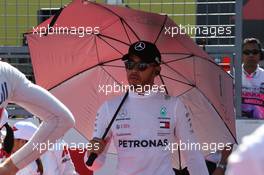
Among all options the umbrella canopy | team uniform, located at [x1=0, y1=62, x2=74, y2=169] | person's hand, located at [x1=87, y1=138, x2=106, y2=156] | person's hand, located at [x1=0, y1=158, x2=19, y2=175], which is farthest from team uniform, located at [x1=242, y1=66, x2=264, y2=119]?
person's hand, located at [x1=0, y1=158, x2=19, y2=175]

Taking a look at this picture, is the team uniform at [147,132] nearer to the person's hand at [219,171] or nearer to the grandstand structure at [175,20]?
the person's hand at [219,171]

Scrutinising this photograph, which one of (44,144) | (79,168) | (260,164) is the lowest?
(79,168)

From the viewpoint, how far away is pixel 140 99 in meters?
4.19

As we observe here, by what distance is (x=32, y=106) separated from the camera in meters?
2.91

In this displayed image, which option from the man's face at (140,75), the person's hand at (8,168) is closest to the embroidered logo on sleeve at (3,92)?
the person's hand at (8,168)

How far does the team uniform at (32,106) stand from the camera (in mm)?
2848

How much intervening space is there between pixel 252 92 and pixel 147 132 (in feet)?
10.5

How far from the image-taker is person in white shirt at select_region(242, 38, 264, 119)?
7.03 metres

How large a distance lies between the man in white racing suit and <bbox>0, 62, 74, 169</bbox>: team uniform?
1.14 m

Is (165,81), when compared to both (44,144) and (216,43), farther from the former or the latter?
(216,43)

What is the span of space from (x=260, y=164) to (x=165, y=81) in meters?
3.52

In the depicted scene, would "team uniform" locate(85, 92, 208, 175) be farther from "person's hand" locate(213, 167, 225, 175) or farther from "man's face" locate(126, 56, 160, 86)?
"person's hand" locate(213, 167, 225, 175)

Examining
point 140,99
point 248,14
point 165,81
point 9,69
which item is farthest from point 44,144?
point 248,14

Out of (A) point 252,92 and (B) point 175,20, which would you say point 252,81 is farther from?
(B) point 175,20
